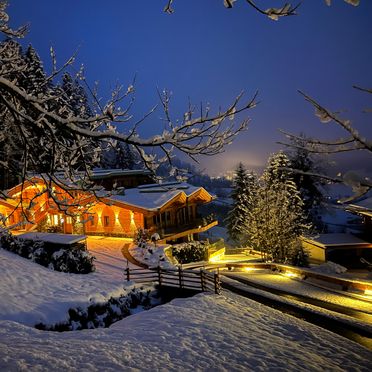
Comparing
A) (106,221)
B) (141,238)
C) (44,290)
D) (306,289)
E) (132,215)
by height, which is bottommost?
(306,289)

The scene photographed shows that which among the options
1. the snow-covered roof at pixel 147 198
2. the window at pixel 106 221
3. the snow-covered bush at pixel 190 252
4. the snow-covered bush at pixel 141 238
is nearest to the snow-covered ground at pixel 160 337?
the snow-covered bush at pixel 141 238

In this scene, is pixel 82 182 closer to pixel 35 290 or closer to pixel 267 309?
pixel 35 290

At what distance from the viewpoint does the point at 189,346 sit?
9.24 metres

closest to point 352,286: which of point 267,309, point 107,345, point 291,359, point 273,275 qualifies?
point 273,275

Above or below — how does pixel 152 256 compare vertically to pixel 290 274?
above

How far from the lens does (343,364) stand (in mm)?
8484

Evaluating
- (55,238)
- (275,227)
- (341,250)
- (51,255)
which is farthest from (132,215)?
(341,250)

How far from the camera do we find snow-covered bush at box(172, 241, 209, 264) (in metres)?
26.6

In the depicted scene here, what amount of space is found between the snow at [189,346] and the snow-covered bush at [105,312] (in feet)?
Answer: 3.74

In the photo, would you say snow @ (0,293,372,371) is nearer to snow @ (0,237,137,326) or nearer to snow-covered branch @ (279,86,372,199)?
snow @ (0,237,137,326)

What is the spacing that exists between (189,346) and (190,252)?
1847 centimetres

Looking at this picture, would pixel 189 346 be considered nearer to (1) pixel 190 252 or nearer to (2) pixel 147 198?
(1) pixel 190 252

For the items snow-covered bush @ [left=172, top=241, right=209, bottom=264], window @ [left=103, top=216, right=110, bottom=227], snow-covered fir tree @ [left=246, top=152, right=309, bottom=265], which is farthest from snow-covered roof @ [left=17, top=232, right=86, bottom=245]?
snow-covered fir tree @ [left=246, top=152, right=309, bottom=265]

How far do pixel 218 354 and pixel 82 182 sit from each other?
6200mm
